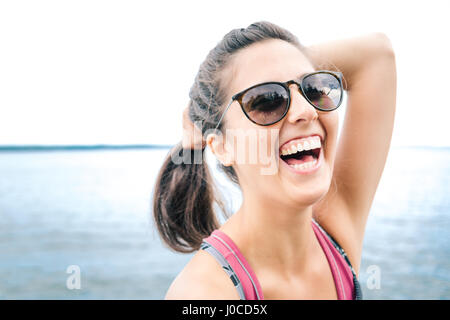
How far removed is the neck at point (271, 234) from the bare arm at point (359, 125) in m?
0.33

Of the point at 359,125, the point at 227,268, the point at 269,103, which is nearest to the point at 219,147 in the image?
the point at 269,103

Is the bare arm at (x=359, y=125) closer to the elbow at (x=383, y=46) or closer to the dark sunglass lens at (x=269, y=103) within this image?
the elbow at (x=383, y=46)

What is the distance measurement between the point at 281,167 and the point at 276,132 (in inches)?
6.2

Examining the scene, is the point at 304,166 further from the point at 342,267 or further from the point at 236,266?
the point at 342,267

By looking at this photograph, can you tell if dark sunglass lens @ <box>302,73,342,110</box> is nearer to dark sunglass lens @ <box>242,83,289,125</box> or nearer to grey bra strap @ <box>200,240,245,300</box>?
dark sunglass lens @ <box>242,83,289,125</box>

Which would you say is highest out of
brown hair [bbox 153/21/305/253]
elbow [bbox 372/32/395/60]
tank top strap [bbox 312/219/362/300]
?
elbow [bbox 372/32/395/60]

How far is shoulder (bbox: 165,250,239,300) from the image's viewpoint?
1607 millimetres

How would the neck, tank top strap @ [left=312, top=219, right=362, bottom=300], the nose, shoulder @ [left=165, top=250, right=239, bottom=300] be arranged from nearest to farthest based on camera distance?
shoulder @ [left=165, top=250, right=239, bottom=300]
the nose
the neck
tank top strap @ [left=312, top=219, right=362, bottom=300]

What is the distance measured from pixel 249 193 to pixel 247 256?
0.31m

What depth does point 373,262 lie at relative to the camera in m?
9.05

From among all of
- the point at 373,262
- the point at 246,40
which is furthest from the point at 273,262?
the point at 373,262

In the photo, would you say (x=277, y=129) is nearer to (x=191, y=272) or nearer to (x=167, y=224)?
(x=191, y=272)

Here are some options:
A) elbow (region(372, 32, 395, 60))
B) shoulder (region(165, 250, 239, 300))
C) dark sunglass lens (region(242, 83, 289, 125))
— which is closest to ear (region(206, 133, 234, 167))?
dark sunglass lens (region(242, 83, 289, 125))

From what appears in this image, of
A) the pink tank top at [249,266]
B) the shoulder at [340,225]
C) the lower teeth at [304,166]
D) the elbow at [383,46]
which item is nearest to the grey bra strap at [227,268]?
the pink tank top at [249,266]
